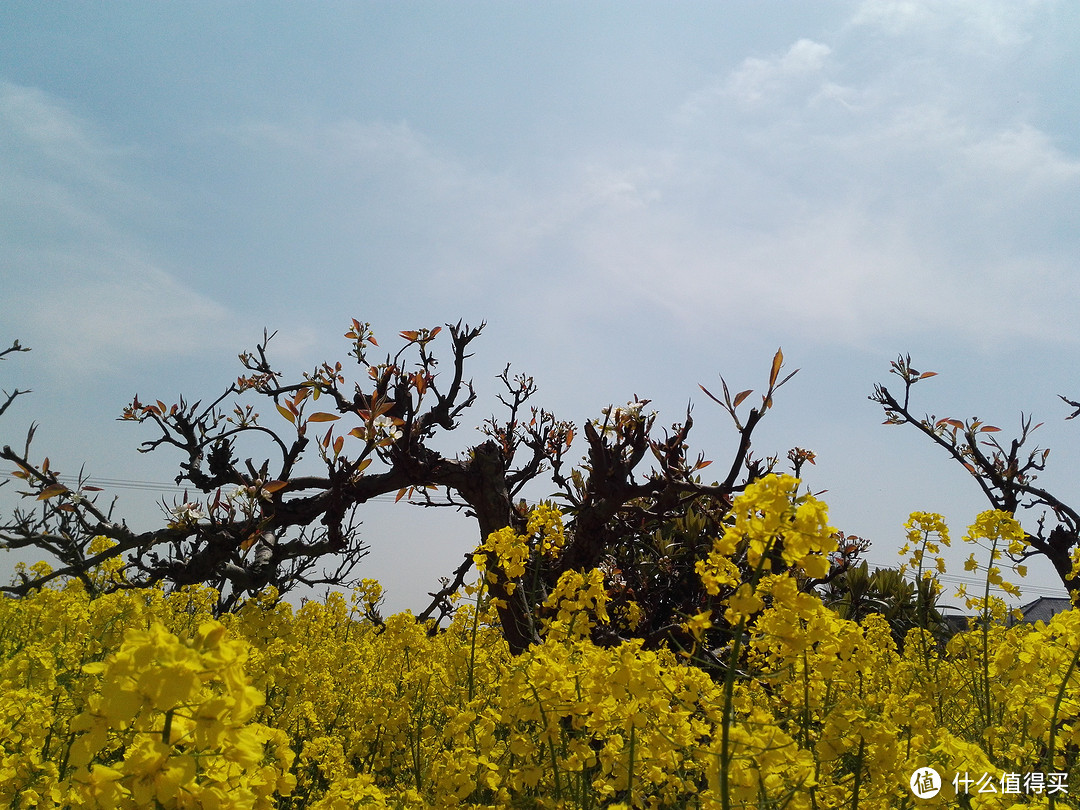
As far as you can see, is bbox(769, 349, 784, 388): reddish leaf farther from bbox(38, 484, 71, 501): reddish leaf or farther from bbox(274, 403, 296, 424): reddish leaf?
bbox(38, 484, 71, 501): reddish leaf

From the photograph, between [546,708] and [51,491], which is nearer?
[546,708]

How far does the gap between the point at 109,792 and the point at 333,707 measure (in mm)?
3261

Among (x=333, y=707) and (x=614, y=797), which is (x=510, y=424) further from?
(x=614, y=797)

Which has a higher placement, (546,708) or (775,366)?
(775,366)

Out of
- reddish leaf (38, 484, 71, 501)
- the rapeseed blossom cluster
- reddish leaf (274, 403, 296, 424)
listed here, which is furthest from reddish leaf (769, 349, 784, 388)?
reddish leaf (38, 484, 71, 501)

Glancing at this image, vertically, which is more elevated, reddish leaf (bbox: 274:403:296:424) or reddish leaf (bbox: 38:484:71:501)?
reddish leaf (bbox: 274:403:296:424)

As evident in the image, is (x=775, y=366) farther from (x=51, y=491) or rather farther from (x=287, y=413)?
(x=51, y=491)

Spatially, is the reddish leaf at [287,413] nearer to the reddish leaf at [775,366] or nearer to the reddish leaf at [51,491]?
the reddish leaf at [51,491]

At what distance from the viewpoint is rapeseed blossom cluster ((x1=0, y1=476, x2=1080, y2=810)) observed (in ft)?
4.04

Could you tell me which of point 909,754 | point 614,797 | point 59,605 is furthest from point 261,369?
point 909,754

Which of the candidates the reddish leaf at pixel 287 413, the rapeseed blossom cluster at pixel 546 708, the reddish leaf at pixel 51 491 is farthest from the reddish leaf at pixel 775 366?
the reddish leaf at pixel 51 491

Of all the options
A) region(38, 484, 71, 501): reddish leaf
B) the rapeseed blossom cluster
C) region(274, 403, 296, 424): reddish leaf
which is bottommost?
the rapeseed blossom cluster

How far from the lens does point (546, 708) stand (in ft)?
6.82

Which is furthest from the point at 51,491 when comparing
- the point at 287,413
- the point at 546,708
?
the point at 546,708
